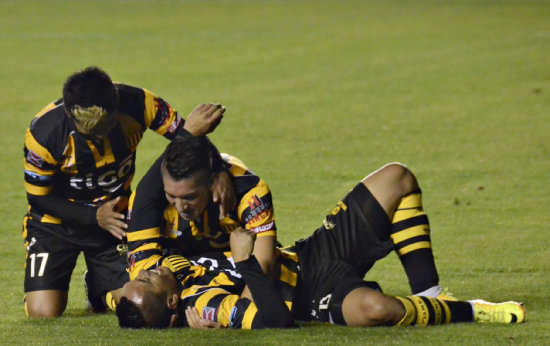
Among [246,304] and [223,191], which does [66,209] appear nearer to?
[223,191]

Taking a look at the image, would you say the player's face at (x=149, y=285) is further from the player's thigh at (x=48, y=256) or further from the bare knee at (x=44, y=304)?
the player's thigh at (x=48, y=256)

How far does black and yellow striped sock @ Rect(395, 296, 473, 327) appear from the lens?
6.36 meters

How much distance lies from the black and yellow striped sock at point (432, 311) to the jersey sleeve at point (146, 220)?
1572 mm

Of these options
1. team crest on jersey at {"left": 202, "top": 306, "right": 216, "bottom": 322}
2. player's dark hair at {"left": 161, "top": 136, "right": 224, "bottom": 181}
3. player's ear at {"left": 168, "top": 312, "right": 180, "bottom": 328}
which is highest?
player's dark hair at {"left": 161, "top": 136, "right": 224, "bottom": 181}

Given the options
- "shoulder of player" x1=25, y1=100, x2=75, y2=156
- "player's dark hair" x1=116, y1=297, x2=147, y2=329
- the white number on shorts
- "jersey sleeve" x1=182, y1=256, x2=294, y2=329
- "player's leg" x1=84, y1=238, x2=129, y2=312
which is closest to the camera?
"jersey sleeve" x1=182, y1=256, x2=294, y2=329

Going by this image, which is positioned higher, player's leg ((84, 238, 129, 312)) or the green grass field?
the green grass field

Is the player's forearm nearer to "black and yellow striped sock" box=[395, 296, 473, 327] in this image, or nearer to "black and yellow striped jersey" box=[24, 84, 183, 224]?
"black and yellow striped jersey" box=[24, 84, 183, 224]

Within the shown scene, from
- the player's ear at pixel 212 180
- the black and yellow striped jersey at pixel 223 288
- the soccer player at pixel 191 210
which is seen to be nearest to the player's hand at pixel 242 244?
the black and yellow striped jersey at pixel 223 288

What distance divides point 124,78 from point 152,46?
167 inches

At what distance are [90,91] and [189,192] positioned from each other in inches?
44.2

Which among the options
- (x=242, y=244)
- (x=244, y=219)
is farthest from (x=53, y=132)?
(x=242, y=244)

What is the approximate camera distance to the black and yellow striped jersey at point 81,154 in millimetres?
7438

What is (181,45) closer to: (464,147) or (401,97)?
(401,97)

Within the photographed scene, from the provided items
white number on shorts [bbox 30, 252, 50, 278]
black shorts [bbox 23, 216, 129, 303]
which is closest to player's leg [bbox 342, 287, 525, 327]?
black shorts [bbox 23, 216, 129, 303]
